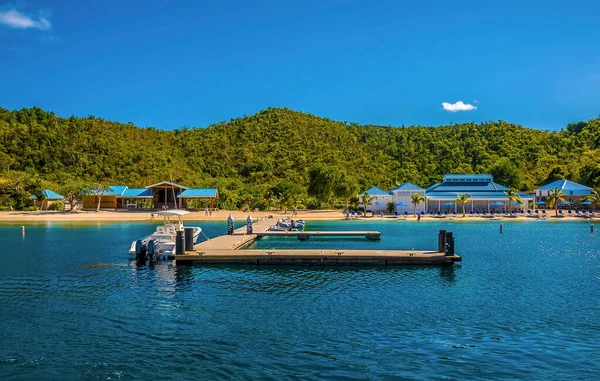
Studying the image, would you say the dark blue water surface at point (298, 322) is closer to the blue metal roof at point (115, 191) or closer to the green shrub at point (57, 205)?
the green shrub at point (57, 205)

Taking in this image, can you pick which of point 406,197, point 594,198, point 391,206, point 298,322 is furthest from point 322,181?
point 298,322

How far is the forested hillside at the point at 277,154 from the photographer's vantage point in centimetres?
8119

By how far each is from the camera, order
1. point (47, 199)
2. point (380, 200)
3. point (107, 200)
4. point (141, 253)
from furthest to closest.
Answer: point (107, 200)
point (380, 200)
point (47, 199)
point (141, 253)

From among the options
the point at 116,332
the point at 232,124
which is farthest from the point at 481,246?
the point at 232,124

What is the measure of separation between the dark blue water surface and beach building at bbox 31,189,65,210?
51.4 metres

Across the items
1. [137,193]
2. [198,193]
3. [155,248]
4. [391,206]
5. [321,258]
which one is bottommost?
[321,258]

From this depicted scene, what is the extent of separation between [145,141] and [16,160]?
95.7 ft

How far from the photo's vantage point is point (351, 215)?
205 ft

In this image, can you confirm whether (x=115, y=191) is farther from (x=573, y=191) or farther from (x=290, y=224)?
(x=573, y=191)

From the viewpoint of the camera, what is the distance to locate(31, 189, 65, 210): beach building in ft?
218

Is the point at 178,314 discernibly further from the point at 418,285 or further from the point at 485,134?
the point at 485,134

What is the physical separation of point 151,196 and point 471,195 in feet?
156

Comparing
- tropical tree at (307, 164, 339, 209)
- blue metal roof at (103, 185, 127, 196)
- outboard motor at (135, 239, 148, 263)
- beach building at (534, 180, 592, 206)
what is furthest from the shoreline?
outboard motor at (135, 239, 148, 263)

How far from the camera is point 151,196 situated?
229 ft
